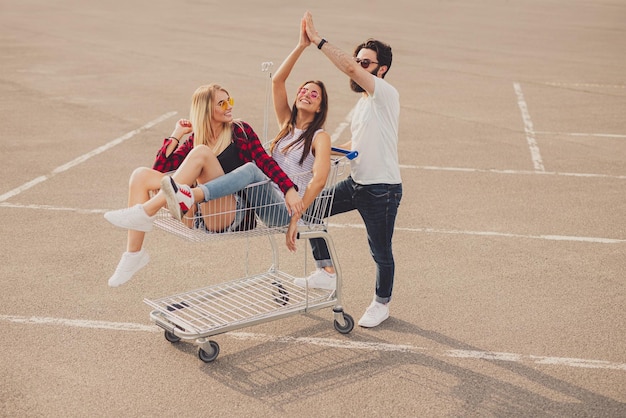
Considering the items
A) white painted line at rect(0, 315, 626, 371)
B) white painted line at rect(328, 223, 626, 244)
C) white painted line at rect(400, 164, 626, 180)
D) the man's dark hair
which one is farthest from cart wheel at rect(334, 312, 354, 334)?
white painted line at rect(400, 164, 626, 180)

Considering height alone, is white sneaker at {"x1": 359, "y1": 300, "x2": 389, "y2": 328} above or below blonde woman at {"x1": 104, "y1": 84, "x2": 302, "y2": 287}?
below

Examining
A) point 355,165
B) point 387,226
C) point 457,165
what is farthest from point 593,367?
point 457,165

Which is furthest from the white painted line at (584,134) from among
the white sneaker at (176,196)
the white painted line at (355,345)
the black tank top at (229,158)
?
the white sneaker at (176,196)

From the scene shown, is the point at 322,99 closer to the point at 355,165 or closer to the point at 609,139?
the point at 355,165

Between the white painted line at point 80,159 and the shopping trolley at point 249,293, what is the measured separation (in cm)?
362

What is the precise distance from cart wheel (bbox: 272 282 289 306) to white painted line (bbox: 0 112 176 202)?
3.82 m

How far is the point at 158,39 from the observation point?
73.9 ft

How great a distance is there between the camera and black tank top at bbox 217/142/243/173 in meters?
6.09

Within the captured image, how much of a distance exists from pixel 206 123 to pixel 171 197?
0.83 m

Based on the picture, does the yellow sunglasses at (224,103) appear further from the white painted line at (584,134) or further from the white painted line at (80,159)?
the white painted line at (584,134)

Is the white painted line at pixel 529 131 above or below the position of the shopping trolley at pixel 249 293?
above

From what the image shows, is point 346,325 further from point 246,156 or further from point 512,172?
point 512,172

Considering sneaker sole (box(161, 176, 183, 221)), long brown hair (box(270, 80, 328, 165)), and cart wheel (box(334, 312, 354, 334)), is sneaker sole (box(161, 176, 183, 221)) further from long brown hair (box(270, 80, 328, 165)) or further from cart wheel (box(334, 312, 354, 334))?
cart wheel (box(334, 312, 354, 334))

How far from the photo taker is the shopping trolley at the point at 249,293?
5.79 metres
